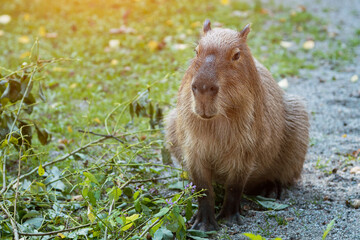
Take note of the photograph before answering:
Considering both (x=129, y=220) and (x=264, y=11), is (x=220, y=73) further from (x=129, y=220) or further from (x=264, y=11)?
(x=264, y=11)

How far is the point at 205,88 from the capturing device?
97.1 inches

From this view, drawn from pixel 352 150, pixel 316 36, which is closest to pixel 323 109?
pixel 352 150

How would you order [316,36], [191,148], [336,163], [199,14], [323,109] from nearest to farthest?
1. [191,148]
2. [336,163]
3. [323,109]
4. [316,36]
5. [199,14]

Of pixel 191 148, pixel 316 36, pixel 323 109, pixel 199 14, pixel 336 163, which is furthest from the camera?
pixel 199 14

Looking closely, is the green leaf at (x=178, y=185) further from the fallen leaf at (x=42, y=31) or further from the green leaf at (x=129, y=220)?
the fallen leaf at (x=42, y=31)

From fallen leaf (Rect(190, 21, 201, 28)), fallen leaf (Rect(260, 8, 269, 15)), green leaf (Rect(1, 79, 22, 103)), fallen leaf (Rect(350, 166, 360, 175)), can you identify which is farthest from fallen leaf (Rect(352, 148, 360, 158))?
fallen leaf (Rect(260, 8, 269, 15))

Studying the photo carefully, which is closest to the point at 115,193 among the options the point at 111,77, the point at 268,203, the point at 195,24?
the point at 268,203

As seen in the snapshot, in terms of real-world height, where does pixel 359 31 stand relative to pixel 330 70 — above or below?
above

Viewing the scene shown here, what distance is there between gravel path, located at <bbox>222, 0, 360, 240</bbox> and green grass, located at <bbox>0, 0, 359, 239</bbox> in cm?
39

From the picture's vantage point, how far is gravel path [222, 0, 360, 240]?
9.45 feet

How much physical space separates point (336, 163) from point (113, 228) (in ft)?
6.44

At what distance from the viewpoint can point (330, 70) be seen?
5668 millimetres

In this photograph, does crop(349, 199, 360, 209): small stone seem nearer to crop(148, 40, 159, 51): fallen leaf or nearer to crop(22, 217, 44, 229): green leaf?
crop(22, 217, 44, 229): green leaf

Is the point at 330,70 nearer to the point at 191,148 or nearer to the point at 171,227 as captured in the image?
the point at 191,148
